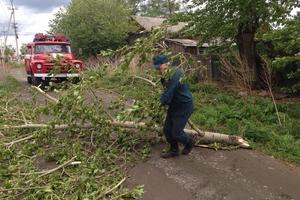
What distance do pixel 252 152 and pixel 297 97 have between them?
6918 millimetres

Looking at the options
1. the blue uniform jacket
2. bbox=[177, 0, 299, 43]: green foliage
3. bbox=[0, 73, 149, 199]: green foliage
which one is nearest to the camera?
bbox=[0, 73, 149, 199]: green foliage

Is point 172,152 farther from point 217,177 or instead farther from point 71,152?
point 71,152

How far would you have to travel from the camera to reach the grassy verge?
7.66 meters

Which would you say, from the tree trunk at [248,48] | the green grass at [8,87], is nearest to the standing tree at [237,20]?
the tree trunk at [248,48]

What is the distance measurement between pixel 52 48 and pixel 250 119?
11.0 meters

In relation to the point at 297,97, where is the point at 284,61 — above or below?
above

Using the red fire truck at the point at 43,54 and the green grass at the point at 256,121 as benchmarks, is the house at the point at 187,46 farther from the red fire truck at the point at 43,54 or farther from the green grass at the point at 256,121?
the red fire truck at the point at 43,54

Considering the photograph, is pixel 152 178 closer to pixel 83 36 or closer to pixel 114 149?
pixel 114 149

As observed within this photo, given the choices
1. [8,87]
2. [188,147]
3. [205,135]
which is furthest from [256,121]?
[8,87]

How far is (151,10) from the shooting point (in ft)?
207

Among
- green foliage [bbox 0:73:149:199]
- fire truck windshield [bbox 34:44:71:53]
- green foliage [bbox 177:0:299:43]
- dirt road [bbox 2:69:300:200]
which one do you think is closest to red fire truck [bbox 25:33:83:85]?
fire truck windshield [bbox 34:44:71:53]

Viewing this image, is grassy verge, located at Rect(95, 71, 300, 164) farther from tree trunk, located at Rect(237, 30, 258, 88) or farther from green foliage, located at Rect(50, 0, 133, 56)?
green foliage, located at Rect(50, 0, 133, 56)

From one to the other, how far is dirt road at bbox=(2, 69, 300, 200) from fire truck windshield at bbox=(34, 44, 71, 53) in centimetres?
1166

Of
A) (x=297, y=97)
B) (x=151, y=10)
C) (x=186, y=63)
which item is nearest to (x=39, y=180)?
(x=186, y=63)
